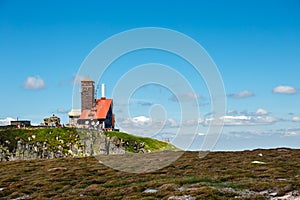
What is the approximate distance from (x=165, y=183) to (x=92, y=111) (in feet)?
405

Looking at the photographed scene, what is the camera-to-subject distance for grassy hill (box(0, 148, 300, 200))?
34000 mm

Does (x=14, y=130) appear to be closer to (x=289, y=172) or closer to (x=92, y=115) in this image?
(x=92, y=115)

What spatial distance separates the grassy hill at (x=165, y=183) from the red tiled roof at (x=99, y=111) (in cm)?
9663

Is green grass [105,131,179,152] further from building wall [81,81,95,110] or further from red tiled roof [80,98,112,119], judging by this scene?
building wall [81,81,95,110]

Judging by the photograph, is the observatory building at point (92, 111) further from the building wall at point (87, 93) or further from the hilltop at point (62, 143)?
the hilltop at point (62, 143)

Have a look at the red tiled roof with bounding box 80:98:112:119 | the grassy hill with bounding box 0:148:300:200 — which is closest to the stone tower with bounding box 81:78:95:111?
the red tiled roof with bounding box 80:98:112:119

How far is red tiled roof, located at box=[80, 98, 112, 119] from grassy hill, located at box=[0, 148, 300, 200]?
9663 cm

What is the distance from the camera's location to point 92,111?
530 ft

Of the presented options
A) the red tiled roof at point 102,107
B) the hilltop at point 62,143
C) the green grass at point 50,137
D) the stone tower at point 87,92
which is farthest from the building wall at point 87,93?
the green grass at point 50,137

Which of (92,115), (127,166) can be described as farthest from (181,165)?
(92,115)

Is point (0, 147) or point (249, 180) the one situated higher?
point (0, 147)

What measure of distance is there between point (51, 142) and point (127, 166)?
6698 cm

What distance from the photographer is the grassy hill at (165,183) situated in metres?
34.0

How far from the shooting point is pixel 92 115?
528 ft
